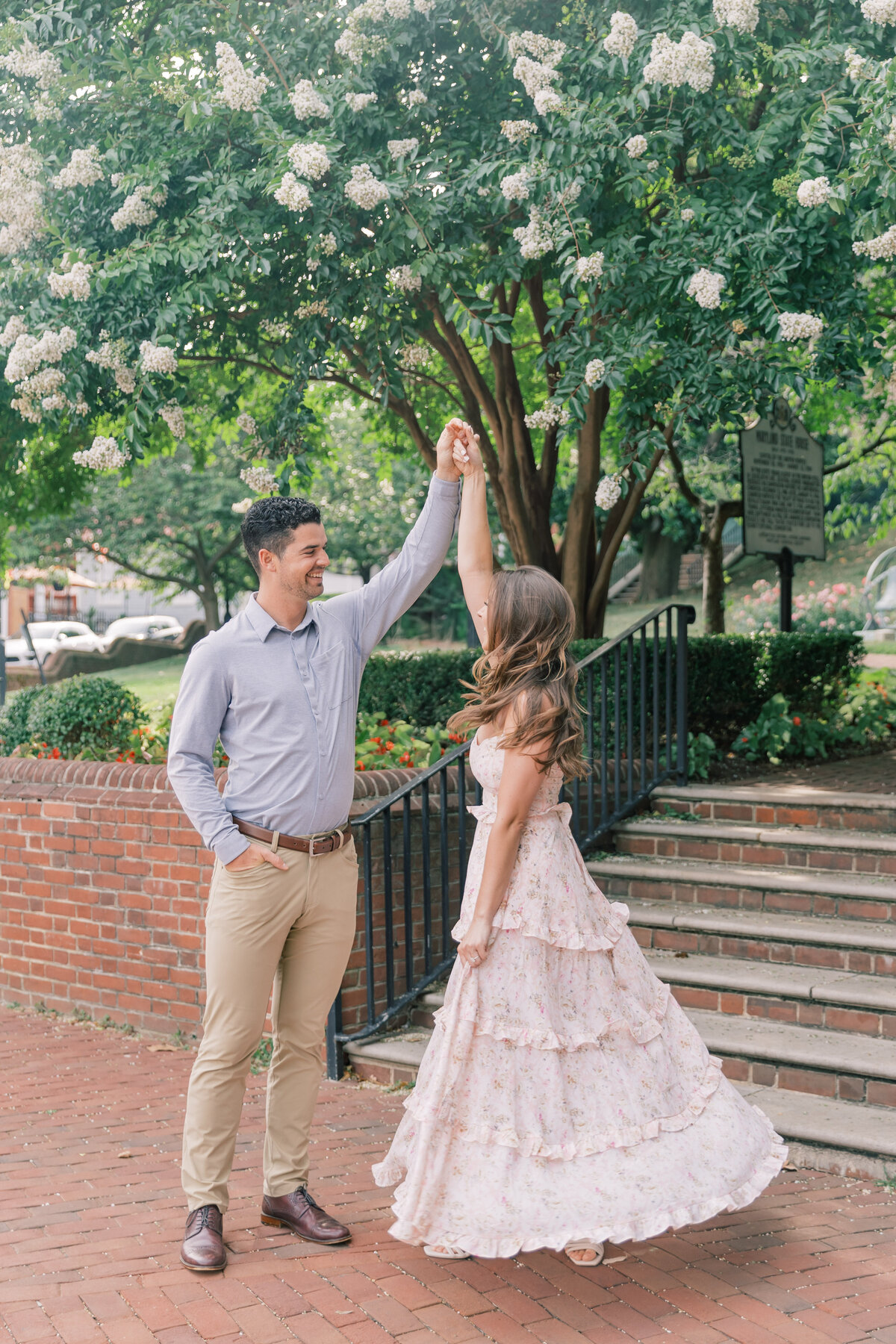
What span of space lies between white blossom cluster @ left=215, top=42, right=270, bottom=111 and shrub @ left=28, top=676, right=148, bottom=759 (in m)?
3.34

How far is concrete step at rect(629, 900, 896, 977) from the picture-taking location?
16.6 feet

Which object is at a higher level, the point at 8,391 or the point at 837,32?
the point at 837,32

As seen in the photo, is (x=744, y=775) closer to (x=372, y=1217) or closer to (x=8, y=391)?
(x=372, y=1217)

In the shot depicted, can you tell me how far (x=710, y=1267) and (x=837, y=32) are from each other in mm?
5242

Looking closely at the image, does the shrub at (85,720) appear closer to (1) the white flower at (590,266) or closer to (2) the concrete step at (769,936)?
(2) the concrete step at (769,936)

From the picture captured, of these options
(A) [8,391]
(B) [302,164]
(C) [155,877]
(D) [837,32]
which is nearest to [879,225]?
(D) [837,32]

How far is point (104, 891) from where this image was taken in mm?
6324

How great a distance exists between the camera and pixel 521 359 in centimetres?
1016

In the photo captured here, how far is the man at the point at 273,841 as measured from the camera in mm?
3459

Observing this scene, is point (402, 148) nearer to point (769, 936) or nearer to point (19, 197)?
point (19, 197)

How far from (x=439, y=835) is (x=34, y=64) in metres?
4.23

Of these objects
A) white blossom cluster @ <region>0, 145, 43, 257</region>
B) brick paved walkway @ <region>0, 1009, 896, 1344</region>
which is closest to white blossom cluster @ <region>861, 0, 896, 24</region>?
white blossom cluster @ <region>0, 145, 43, 257</region>

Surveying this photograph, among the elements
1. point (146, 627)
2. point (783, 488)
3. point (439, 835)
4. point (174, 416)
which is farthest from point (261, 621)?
point (146, 627)

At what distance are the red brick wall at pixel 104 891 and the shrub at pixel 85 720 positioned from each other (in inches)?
14.3
